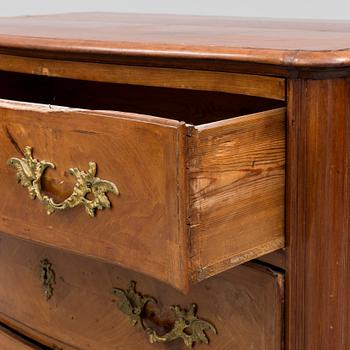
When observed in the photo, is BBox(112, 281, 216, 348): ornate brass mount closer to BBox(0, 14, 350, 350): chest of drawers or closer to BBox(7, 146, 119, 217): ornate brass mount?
BBox(0, 14, 350, 350): chest of drawers

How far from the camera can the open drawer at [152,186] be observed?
2.91 ft

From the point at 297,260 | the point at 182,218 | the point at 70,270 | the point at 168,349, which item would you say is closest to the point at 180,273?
the point at 182,218

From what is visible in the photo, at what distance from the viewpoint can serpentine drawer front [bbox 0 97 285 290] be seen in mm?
888

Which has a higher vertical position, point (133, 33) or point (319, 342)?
point (133, 33)

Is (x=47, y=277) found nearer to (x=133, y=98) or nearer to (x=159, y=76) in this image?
(x=133, y=98)

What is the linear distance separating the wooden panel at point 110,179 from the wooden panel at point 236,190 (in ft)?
0.08

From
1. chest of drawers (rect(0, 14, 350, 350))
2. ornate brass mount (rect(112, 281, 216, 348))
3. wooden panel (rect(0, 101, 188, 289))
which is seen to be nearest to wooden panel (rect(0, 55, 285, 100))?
chest of drawers (rect(0, 14, 350, 350))

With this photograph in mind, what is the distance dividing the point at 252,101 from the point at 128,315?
372 mm

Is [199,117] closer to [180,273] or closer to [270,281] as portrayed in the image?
[270,281]

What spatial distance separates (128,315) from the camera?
1.27m

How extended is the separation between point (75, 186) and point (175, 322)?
0.97 feet

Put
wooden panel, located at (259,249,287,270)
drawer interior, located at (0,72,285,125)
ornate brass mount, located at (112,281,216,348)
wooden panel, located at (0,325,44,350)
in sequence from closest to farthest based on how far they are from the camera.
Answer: wooden panel, located at (259,249,287,270)
ornate brass mount, located at (112,281,216,348)
drawer interior, located at (0,72,285,125)
wooden panel, located at (0,325,44,350)

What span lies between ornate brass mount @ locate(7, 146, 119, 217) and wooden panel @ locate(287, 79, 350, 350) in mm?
225

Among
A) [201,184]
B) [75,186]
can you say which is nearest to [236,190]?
[201,184]
